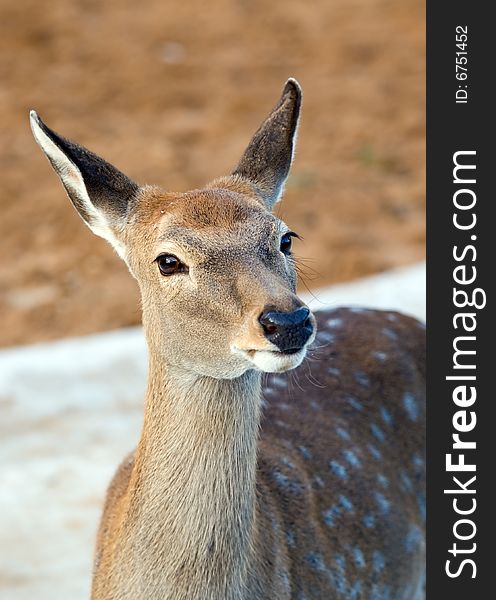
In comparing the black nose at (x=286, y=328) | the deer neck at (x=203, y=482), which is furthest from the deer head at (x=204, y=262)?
the deer neck at (x=203, y=482)

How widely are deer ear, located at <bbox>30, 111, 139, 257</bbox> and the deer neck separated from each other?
1.77 feet

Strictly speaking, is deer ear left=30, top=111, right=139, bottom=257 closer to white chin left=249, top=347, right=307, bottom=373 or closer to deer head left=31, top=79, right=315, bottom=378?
deer head left=31, top=79, right=315, bottom=378

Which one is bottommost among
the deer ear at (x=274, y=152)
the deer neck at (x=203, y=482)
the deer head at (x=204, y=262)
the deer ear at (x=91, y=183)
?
the deer neck at (x=203, y=482)

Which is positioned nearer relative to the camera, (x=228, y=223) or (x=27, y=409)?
(x=228, y=223)

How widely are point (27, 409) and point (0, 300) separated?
203 centimetres

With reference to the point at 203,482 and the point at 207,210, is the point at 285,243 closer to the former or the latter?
the point at 207,210

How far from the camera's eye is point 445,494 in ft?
15.9

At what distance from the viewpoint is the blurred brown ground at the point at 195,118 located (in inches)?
355

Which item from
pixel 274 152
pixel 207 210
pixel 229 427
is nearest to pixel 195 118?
pixel 274 152

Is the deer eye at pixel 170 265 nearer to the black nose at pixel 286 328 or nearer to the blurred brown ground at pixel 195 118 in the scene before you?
the black nose at pixel 286 328

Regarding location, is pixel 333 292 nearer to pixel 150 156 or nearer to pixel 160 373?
pixel 150 156

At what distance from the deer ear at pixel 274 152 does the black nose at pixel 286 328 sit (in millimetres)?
924

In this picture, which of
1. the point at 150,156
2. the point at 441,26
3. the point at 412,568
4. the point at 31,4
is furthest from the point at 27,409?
the point at 31,4

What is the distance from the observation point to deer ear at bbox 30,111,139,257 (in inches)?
154
